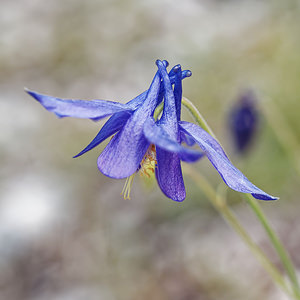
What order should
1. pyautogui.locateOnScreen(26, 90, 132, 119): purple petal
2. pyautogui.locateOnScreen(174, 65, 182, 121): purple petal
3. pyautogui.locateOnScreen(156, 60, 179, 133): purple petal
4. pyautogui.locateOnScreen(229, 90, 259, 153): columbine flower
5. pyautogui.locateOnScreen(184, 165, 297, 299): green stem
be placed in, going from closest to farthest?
pyautogui.locateOnScreen(26, 90, 132, 119): purple petal → pyautogui.locateOnScreen(156, 60, 179, 133): purple petal → pyautogui.locateOnScreen(174, 65, 182, 121): purple petal → pyautogui.locateOnScreen(184, 165, 297, 299): green stem → pyautogui.locateOnScreen(229, 90, 259, 153): columbine flower

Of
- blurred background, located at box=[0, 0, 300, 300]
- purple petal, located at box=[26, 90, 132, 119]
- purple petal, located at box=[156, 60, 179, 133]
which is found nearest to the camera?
purple petal, located at box=[26, 90, 132, 119]

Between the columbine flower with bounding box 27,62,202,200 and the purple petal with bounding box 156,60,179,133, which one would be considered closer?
the columbine flower with bounding box 27,62,202,200

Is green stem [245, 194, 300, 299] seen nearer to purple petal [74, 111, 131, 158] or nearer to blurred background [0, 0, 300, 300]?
purple petal [74, 111, 131, 158]

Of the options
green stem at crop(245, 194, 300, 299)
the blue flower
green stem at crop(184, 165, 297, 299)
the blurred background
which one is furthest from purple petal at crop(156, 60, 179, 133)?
the blurred background

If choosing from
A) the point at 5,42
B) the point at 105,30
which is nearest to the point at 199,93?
the point at 105,30

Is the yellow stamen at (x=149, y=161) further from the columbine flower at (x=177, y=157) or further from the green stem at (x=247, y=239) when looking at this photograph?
the green stem at (x=247, y=239)

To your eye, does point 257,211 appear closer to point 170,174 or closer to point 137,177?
point 170,174

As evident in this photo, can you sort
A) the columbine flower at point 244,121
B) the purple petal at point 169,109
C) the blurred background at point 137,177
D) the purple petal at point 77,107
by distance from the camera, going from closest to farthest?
the purple petal at point 77,107 < the purple petal at point 169,109 < the columbine flower at point 244,121 < the blurred background at point 137,177

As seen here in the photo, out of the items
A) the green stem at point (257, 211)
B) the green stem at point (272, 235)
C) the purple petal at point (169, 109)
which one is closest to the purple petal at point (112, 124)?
the purple petal at point (169, 109)
